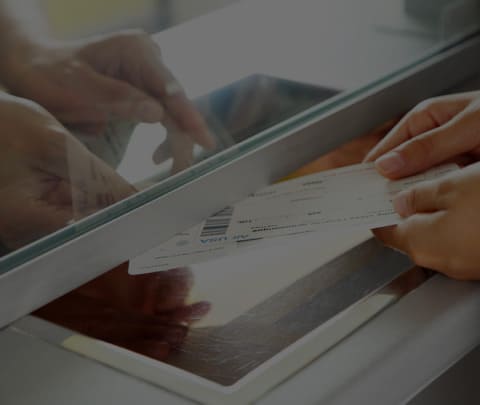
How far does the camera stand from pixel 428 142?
823 mm

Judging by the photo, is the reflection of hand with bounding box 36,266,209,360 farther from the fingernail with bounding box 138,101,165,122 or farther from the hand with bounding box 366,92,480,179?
the hand with bounding box 366,92,480,179

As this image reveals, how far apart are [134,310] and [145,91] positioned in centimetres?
22

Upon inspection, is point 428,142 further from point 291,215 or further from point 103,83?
point 103,83

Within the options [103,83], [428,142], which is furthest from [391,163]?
[103,83]

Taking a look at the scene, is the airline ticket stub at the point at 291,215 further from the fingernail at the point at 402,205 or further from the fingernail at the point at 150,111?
the fingernail at the point at 150,111

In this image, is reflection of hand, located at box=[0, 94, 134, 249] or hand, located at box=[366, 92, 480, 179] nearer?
reflection of hand, located at box=[0, 94, 134, 249]

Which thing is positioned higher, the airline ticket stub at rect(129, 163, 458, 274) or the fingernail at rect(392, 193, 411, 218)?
the fingernail at rect(392, 193, 411, 218)

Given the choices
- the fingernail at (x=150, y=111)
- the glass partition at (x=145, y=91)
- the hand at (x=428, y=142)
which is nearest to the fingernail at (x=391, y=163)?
the hand at (x=428, y=142)

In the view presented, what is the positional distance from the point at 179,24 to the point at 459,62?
44cm

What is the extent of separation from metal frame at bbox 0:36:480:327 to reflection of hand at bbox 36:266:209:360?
0.7 inches

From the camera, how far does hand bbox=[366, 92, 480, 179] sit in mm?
818

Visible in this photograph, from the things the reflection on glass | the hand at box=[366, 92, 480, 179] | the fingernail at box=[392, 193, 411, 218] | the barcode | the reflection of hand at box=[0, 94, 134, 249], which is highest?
the reflection of hand at box=[0, 94, 134, 249]

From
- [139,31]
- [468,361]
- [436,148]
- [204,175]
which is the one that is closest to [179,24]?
[139,31]

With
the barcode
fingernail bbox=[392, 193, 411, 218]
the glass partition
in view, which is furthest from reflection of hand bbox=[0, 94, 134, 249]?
fingernail bbox=[392, 193, 411, 218]
